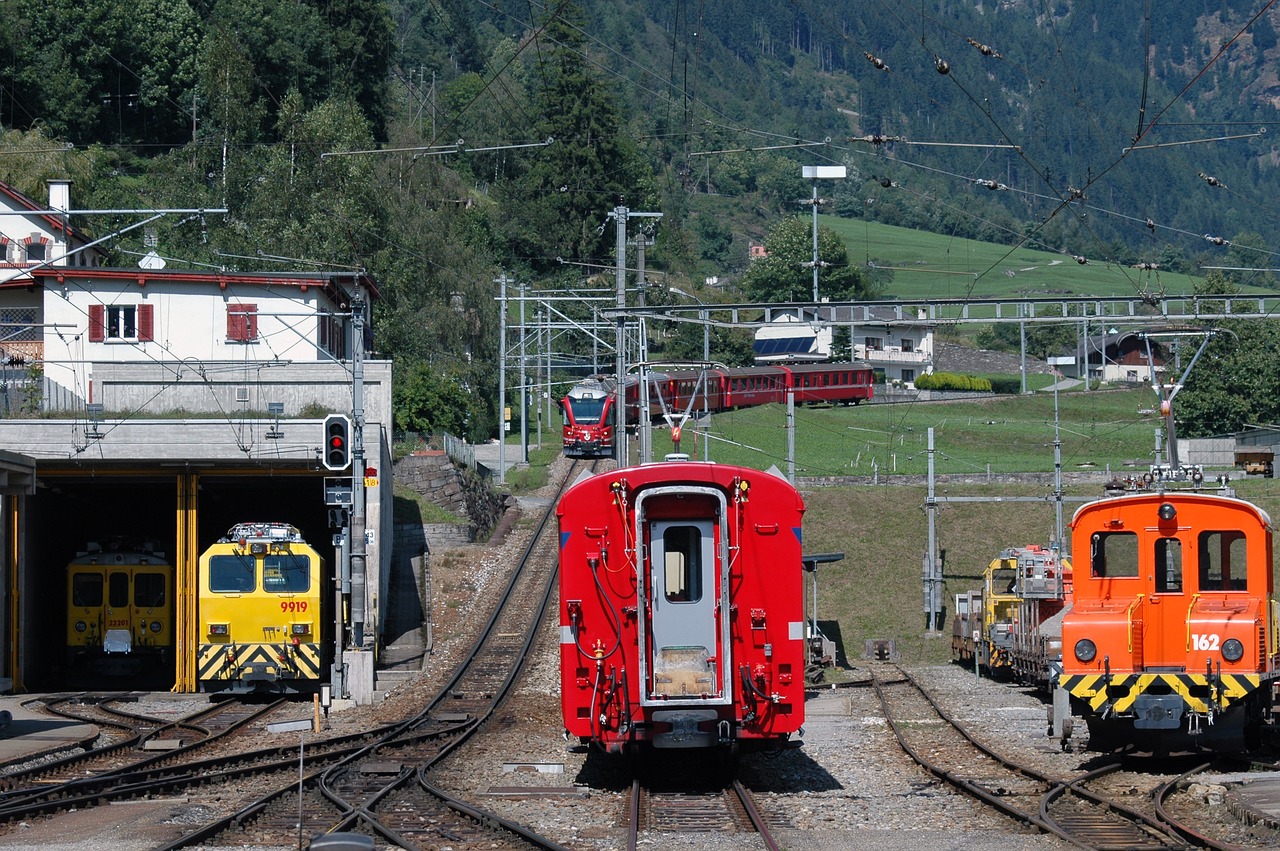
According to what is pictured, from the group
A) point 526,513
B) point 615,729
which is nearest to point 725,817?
point 615,729

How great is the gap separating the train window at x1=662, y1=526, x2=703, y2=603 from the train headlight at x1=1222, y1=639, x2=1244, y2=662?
5867mm

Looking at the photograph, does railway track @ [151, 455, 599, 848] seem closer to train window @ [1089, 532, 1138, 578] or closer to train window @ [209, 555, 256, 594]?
train window @ [209, 555, 256, 594]

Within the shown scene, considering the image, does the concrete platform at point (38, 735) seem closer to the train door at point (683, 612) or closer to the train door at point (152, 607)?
the train door at point (152, 607)

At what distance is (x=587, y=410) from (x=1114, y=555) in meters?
39.6

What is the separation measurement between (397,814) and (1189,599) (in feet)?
30.4

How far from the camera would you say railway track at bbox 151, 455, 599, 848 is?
491 inches

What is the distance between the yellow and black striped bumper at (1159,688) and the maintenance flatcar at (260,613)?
1529 centimetres

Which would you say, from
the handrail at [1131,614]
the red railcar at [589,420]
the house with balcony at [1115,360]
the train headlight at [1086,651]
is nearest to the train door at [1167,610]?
the handrail at [1131,614]

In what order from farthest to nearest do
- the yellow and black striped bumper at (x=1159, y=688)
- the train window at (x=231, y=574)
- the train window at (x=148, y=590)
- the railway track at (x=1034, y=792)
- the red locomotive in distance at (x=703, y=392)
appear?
1. the red locomotive in distance at (x=703, y=392)
2. the train window at (x=148, y=590)
3. the train window at (x=231, y=574)
4. the yellow and black striped bumper at (x=1159, y=688)
5. the railway track at (x=1034, y=792)

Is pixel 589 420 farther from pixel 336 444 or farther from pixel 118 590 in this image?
pixel 336 444

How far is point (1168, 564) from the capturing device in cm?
1700

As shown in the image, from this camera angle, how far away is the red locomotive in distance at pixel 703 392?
56062mm

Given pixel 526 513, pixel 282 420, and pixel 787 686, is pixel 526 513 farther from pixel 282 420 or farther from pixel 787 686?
pixel 787 686

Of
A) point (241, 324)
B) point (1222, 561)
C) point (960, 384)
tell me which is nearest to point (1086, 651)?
point (1222, 561)
